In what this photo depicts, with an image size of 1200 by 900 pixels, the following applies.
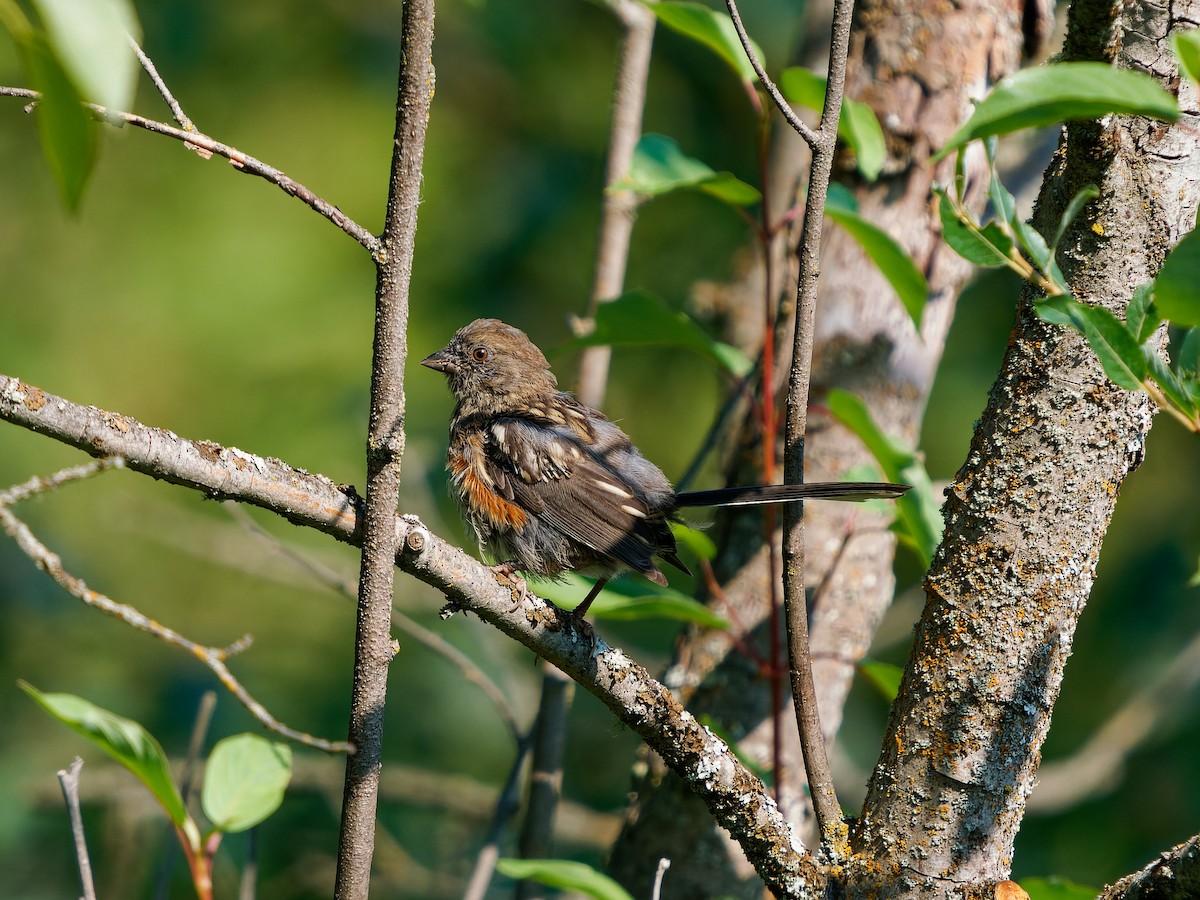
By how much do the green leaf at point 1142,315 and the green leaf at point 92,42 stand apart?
120 centimetres

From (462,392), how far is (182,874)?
2.42m

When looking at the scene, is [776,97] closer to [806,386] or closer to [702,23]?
[806,386]

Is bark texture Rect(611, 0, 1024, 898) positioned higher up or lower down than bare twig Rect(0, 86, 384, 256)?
higher up

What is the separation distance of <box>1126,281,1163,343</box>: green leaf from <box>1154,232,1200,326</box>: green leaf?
Answer: 5.5 inches

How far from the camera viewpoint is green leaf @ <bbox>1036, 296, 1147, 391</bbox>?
137 cm

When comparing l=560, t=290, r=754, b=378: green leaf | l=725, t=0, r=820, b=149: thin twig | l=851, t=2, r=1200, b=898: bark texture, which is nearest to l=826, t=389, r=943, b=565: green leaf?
l=560, t=290, r=754, b=378: green leaf

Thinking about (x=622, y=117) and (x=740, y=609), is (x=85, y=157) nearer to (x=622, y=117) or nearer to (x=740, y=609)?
(x=740, y=609)

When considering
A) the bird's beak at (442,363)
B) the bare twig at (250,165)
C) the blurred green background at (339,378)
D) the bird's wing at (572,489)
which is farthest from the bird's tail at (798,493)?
the blurred green background at (339,378)

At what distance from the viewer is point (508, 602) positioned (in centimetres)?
195

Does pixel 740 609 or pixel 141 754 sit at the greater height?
pixel 740 609

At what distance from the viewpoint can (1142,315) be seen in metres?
1.40

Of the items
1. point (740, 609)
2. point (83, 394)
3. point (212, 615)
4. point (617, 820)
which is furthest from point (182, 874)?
point (83, 394)

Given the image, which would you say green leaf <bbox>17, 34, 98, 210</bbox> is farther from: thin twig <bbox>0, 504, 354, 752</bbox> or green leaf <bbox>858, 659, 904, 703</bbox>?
green leaf <bbox>858, 659, 904, 703</bbox>

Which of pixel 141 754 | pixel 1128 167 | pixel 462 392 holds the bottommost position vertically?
pixel 141 754
